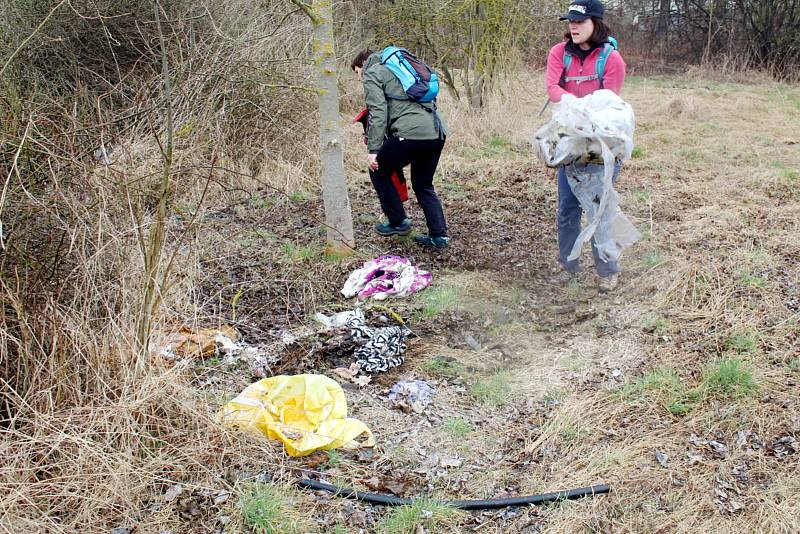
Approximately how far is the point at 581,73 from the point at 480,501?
2848 millimetres

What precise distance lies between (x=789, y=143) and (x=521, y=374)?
6899mm

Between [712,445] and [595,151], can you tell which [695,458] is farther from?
[595,151]

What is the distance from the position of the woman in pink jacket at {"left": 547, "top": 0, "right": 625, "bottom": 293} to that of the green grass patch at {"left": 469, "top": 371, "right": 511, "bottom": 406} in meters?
1.38

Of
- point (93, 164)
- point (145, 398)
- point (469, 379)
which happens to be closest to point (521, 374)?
point (469, 379)

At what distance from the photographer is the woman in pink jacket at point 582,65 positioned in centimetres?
414

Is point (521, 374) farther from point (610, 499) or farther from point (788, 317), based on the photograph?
point (788, 317)

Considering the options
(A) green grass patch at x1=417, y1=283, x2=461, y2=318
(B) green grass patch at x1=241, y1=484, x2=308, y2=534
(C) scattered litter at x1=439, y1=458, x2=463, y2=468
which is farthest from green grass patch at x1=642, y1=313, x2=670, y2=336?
(B) green grass patch at x1=241, y1=484, x2=308, y2=534

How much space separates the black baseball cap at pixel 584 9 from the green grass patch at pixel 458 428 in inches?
100

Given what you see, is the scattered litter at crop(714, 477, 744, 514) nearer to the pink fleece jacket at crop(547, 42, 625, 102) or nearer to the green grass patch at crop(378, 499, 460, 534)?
the green grass patch at crop(378, 499, 460, 534)

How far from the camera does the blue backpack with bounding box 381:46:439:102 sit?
494 centimetres

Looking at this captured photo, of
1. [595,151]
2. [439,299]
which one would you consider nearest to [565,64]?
[595,151]

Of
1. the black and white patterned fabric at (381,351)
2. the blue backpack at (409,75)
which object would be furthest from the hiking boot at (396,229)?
the black and white patterned fabric at (381,351)

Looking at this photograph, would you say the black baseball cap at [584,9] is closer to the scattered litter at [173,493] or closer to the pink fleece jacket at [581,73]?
the pink fleece jacket at [581,73]

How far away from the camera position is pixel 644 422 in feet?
10.6
